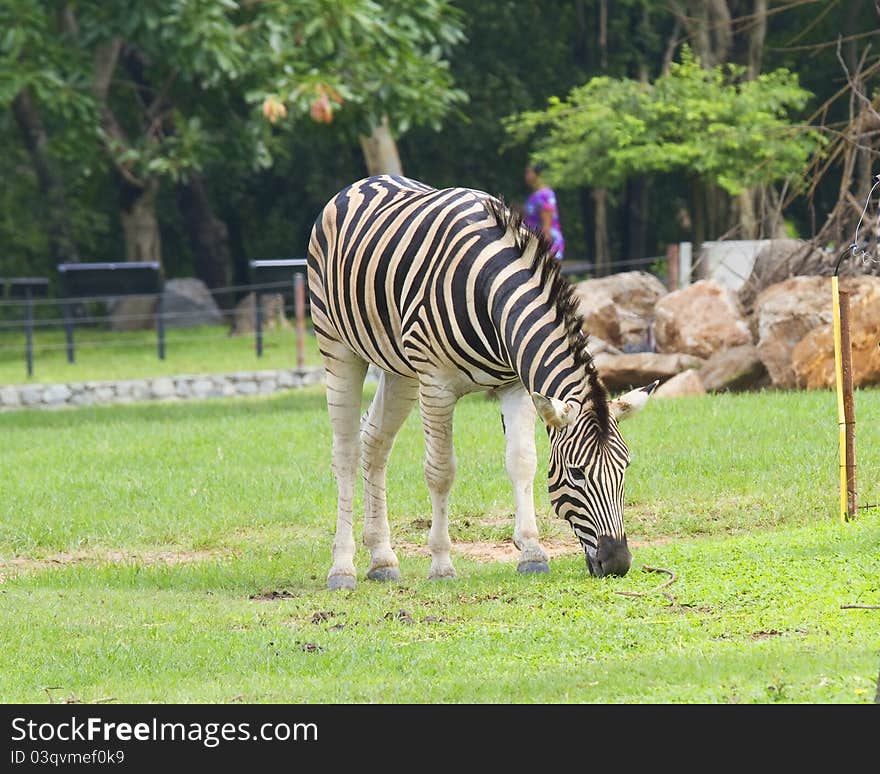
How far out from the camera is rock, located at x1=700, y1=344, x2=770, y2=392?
601 inches

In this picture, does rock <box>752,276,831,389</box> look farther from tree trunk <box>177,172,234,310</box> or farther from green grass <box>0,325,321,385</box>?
A: tree trunk <box>177,172,234,310</box>

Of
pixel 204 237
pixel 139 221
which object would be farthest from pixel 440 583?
pixel 204 237

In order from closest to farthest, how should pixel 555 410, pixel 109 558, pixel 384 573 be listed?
pixel 555 410 → pixel 384 573 → pixel 109 558

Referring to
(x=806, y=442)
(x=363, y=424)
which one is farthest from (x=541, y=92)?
(x=363, y=424)

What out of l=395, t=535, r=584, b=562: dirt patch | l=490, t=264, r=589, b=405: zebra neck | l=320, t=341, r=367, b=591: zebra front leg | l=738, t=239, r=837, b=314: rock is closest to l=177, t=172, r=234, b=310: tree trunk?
l=738, t=239, r=837, b=314: rock

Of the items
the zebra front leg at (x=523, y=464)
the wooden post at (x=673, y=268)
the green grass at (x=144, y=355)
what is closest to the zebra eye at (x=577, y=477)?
the zebra front leg at (x=523, y=464)

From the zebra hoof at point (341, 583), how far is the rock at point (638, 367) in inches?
269

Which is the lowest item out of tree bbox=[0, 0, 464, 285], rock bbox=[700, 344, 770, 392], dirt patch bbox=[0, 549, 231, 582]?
dirt patch bbox=[0, 549, 231, 582]

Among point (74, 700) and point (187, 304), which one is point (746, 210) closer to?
point (187, 304)

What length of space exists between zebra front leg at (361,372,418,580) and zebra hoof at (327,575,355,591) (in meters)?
0.30

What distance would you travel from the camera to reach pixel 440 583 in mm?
8586

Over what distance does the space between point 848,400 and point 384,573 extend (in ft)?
9.79

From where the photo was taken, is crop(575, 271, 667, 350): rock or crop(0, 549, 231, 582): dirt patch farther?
crop(575, 271, 667, 350): rock

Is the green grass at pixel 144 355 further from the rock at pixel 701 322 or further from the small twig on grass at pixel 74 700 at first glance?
the small twig on grass at pixel 74 700
